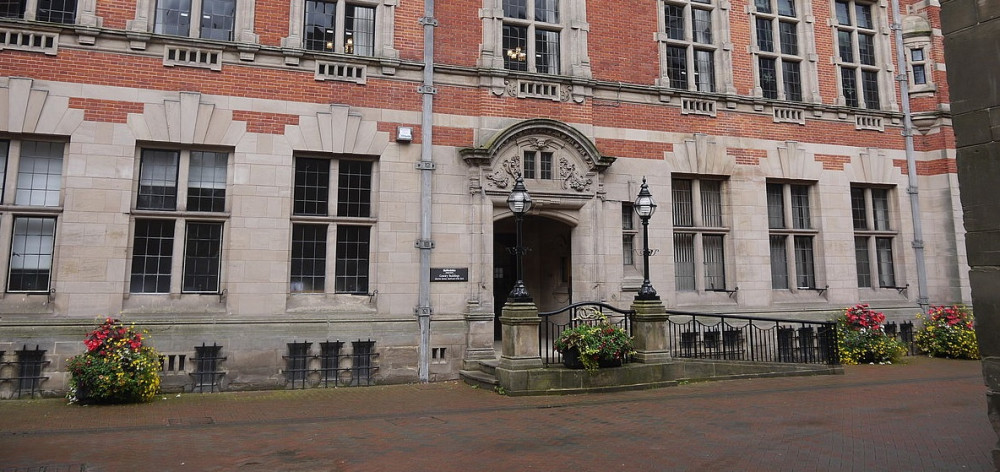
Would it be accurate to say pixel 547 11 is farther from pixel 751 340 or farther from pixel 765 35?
pixel 751 340

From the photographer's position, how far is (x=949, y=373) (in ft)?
43.0

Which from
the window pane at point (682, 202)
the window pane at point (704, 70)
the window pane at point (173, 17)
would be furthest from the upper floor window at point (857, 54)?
the window pane at point (173, 17)

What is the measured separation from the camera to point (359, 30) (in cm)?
1294

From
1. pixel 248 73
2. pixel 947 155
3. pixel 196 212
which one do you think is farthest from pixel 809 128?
pixel 196 212

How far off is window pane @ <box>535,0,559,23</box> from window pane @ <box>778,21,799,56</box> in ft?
21.6

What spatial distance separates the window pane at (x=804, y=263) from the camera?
1606 cm

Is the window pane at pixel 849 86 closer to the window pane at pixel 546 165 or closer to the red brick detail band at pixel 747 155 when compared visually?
the red brick detail band at pixel 747 155

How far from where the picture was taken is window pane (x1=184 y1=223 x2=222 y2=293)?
11445 millimetres

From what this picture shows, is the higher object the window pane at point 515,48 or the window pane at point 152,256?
the window pane at point 515,48

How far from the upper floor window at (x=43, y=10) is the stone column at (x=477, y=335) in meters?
9.17

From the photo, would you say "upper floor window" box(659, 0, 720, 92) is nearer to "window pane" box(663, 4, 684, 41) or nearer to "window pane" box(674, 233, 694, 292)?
"window pane" box(663, 4, 684, 41)

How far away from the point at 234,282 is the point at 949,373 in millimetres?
14807

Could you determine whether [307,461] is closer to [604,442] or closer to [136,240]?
[604,442]

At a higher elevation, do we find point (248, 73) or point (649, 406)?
point (248, 73)
